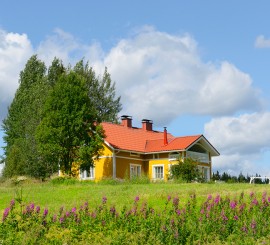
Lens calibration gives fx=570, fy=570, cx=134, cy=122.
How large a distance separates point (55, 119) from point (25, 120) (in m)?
13.1

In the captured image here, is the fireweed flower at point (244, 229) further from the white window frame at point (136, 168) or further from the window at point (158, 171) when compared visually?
the window at point (158, 171)

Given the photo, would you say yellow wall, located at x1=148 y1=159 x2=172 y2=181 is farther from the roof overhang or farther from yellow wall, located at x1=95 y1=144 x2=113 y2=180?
yellow wall, located at x1=95 y1=144 x2=113 y2=180

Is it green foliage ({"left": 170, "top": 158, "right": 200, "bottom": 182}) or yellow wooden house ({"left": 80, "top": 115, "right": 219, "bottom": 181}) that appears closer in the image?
green foliage ({"left": 170, "top": 158, "right": 200, "bottom": 182})

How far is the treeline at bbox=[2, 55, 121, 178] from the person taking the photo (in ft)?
139

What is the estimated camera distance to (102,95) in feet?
201

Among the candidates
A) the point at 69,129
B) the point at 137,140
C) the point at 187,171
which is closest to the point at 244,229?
the point at 187,171

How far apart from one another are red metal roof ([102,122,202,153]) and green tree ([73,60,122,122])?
10398mm

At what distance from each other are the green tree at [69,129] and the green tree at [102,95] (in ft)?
54.8

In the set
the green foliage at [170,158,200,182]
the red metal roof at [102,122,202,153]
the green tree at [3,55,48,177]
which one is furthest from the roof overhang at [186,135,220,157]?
the green tree at [3,55,48,177]

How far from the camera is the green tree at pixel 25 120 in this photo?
49.4 m

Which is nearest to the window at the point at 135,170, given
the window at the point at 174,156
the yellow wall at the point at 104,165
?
the yellow wall at the point at 104,165

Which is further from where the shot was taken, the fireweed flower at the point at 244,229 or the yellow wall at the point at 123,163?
the yellow wall at the point at 123,163

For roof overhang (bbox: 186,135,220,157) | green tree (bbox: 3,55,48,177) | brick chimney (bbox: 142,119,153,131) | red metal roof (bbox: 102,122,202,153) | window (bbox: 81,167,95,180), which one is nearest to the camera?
window (bbox: 81,167,95,180)

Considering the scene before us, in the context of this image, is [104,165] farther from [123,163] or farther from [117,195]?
[117,195]
